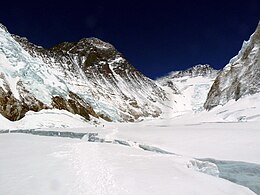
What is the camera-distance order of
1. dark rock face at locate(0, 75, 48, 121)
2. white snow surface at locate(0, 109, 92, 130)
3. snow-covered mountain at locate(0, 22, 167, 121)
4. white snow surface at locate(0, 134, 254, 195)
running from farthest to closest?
snow-covered mountain at locate(0, 22, 167, 121) < dark rock face at locate(0, 75, 48, 121) < white snow surface at locate(0, 109, 92, 130) < white snow surface at locate(0, 134, 254, 195)

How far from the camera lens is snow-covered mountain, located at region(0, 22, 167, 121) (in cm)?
3788

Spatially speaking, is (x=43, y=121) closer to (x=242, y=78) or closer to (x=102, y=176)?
(x=242, y=78)

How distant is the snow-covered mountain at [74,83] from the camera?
124 ft

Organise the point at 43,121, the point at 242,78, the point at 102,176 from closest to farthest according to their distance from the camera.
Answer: the point at 102,176 → the point at 242,78 → the point at 43,121

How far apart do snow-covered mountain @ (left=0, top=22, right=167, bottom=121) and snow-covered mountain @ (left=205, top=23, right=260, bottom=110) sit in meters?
21.6

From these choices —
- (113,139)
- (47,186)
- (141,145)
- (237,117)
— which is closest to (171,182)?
(47,186)

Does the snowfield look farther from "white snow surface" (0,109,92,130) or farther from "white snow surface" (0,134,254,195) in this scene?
"white snow surface" (0,109,92,130)

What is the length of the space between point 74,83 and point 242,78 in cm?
4941

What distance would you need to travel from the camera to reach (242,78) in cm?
3080

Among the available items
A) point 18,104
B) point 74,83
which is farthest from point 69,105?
point 74,83

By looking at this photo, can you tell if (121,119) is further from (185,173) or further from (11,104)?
(185,173)

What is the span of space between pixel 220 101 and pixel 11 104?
2385cm

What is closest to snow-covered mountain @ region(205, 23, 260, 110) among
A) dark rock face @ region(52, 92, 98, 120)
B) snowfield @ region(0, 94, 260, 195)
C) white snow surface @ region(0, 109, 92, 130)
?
white snow surface @ region(0, 109, 92, 130)

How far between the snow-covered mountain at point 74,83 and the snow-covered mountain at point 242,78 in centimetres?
2163
